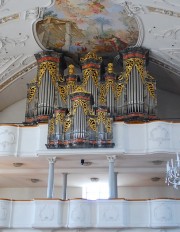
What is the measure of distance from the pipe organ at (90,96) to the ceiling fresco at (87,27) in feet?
1.83

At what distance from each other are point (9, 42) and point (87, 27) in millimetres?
3248

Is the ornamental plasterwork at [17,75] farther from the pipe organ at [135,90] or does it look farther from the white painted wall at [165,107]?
the pipe organ at [135,90]

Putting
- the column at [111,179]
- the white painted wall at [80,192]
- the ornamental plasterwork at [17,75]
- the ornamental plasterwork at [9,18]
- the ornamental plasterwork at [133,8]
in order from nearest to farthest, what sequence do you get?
→ the column at [111,179], the ornamental plasterwork at [133,8], the ornamental plasterwork at [9,18], the ornamental plasterwork at [17,75], the white painted wall at [80,192]

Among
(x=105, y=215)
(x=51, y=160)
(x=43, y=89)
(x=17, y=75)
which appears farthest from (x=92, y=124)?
(x=17, y=75)

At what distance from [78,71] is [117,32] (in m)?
3.23

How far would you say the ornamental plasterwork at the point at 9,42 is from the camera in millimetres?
16837

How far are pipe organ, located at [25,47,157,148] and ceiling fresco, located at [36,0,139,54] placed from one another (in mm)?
557

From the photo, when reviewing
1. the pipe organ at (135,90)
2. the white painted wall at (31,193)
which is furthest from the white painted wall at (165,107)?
the white painted wall at (31,193)

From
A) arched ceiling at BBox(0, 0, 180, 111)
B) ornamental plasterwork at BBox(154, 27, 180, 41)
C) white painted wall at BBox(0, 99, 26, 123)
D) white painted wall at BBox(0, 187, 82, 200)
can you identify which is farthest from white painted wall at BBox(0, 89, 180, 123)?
ornamental plasterwork at BBox(154, 27, 180, 41)

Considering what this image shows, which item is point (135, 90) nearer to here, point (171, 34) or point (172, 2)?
point (171, 34)

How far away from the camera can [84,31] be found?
1712cm

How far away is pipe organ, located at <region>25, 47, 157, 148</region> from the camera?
49.9ft

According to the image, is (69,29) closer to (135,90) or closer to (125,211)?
(135,90)

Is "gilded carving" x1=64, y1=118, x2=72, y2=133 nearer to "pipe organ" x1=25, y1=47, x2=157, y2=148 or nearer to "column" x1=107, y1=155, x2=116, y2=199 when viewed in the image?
"pipe organ" x1=25, y1=47, x2=157, y2=148
